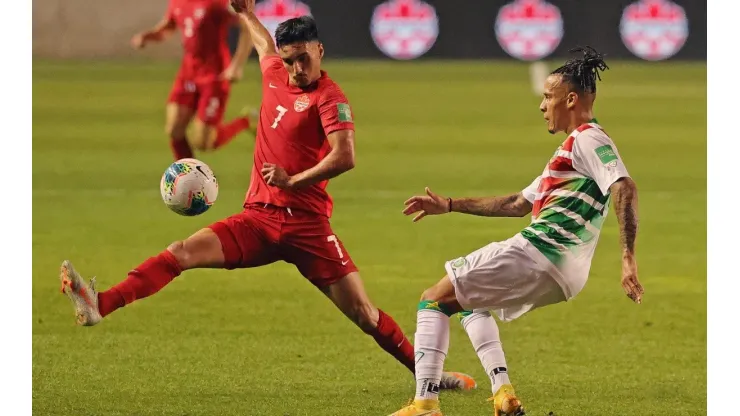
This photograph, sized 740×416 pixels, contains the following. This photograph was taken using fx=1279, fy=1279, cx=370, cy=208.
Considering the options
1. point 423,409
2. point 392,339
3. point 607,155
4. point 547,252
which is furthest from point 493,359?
point 607,155

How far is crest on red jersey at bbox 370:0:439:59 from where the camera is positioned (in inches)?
1244

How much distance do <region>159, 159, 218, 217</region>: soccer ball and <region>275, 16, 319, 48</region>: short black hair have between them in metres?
0.98

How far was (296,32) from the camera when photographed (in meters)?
6.64

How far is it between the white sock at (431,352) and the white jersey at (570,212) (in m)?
0.62

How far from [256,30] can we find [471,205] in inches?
71.7

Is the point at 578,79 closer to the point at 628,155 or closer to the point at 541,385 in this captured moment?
the point at 541,385

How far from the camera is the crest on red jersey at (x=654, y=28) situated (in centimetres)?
3103

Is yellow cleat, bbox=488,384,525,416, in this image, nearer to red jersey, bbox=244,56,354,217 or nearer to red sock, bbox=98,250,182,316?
red jersey, bbox=244,56,354,217

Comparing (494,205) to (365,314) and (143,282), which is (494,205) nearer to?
(365,314)

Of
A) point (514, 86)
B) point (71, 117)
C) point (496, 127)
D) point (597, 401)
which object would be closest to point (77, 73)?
point (71, 117)

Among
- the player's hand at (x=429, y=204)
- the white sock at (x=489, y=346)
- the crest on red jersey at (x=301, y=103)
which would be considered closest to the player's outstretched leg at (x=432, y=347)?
the white sock at (x=489, y=346)

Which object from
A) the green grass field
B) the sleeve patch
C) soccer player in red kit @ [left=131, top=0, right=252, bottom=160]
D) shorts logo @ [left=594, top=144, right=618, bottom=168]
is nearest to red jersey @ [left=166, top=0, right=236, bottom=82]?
soccer player in red kit @ [left=131, top=0, right=252, bottom=160]

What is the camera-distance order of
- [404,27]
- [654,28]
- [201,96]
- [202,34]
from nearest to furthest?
[201,96] < [202,34] < [654,28] < [404,27]

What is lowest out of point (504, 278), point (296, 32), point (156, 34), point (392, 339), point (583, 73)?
point (392, 339)
